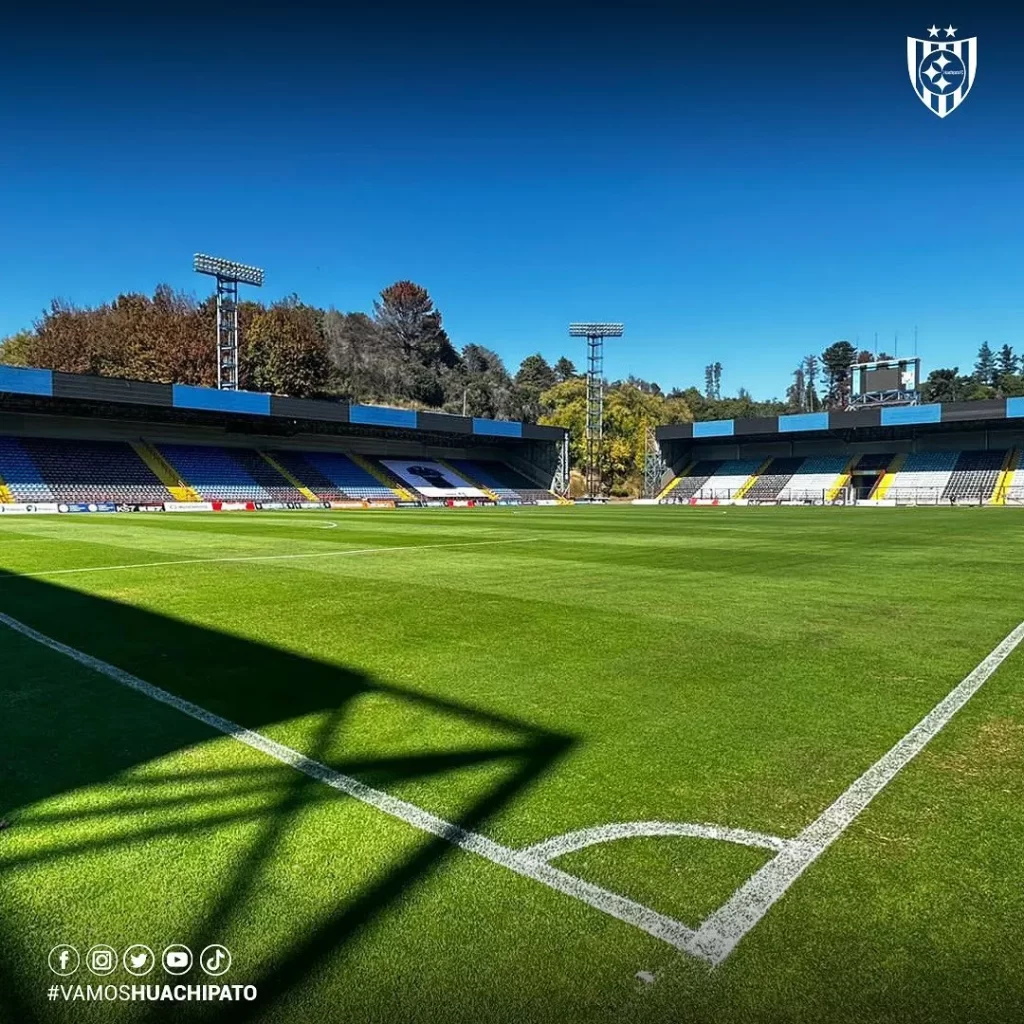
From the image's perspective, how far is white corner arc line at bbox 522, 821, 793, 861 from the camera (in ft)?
9.70

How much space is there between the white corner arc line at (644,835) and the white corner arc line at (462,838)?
5.0 inches

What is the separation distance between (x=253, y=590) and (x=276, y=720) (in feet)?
18.7

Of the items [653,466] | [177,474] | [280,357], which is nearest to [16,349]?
[280,357]

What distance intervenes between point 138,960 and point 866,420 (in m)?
60.8

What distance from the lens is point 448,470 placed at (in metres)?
63.7

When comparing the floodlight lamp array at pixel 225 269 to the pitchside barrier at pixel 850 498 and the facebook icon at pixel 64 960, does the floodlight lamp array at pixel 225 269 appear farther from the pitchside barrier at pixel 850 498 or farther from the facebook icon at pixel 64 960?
the facebook icon at pixel 64 960

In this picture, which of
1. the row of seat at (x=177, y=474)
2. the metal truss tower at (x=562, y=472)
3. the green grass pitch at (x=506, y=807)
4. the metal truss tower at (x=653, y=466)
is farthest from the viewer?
the metal truss tower at (x=653, y=466)

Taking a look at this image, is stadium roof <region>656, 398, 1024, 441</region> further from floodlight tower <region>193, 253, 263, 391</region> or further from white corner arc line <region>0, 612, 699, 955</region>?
white corner arc line <region>0, 612, 699, 955</region>

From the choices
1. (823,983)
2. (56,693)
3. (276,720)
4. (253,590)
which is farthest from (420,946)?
(253,590)

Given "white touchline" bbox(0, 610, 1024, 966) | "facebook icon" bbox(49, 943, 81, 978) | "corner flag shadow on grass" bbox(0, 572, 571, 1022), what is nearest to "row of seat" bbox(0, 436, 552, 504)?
"corner flag shadow on grass" bbox(0, 572, 571, 1022)

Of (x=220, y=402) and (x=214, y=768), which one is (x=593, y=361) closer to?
(x=220, y=402)

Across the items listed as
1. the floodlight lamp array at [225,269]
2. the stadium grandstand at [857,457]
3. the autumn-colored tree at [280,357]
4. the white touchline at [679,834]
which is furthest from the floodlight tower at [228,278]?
the white touchline at [679,834]

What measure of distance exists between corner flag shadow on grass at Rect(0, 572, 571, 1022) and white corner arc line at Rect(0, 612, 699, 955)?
65 mm

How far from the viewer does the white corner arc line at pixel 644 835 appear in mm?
2955
